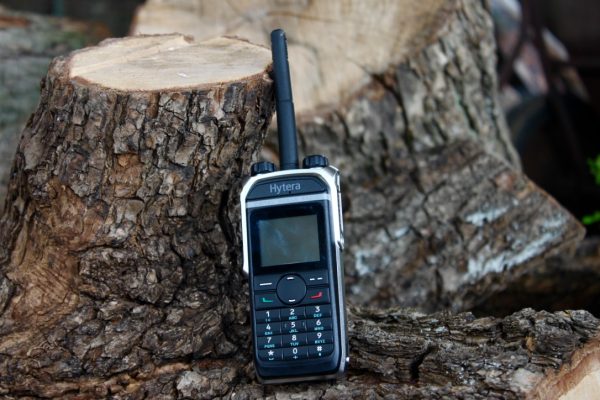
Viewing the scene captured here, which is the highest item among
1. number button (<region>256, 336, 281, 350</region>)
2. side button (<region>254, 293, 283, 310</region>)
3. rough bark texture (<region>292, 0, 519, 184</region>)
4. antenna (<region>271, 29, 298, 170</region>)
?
rough bark texture (<region>292, 0, 519, 184</region>)

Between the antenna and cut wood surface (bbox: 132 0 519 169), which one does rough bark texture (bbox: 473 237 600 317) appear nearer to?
cut wood surface (bbox: 132 0 519 169)

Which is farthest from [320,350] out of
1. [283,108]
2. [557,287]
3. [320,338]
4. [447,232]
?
[557,287]

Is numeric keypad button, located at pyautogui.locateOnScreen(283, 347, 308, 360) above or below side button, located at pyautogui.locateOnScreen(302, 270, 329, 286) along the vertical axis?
below

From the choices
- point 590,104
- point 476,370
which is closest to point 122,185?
point 476,370

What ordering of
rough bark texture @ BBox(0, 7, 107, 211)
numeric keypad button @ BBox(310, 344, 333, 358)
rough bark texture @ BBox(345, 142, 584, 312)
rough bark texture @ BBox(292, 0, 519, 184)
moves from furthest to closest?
rough bark texture @ BBox(0, 7, 107, 211) → rough bark texture @ BBox(292, 0, 519, 184) → rough bark texture @ BBox(345, 142, 584, 312) → numeric keypad button @ BBox(310, 344, 333, 358)

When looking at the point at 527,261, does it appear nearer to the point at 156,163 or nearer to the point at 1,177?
the point at 156,163

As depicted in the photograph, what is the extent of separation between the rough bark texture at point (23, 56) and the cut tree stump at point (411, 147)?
508 millimetres

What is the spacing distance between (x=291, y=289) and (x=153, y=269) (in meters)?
0.30

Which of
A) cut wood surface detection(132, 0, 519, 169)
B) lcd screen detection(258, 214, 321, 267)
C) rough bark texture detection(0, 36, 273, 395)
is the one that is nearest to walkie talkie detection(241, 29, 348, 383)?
lcd screen detection(258, 214, 321, 267)

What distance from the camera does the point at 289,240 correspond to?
72.2 inches

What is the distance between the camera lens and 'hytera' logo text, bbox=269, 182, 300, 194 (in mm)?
1833

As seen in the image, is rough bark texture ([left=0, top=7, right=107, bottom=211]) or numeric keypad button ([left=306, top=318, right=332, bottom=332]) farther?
rough bark texture ([left=0, top=7, right=107, bottom=211])

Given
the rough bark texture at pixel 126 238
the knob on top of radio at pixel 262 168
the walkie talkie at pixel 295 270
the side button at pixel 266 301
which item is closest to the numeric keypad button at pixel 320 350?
the walkie talkie at pixel 295 270

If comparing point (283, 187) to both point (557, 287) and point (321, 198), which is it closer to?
point (321, 198)
